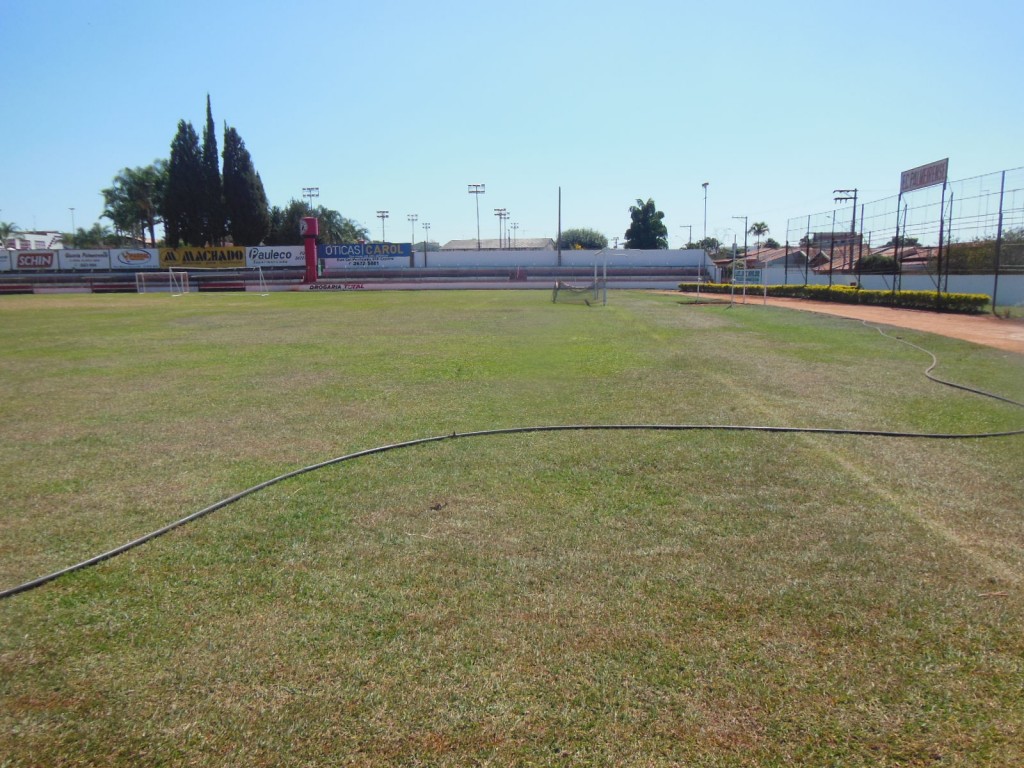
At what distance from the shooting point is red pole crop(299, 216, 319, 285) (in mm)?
59963

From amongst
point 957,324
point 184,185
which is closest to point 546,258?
point 184,185

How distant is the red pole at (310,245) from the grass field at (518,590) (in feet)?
181

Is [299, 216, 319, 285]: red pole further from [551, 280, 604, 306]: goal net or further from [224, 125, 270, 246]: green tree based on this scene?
[551, 280, 604, 306]: goal net

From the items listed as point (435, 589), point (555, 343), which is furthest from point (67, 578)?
point (555, 343)

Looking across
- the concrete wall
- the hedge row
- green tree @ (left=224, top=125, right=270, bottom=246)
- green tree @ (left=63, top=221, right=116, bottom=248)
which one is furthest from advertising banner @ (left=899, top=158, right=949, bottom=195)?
green tree @ (left=63, top=221, right=116, bottom=248)

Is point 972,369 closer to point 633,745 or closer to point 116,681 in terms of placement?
point 633,745

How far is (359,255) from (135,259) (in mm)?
21407

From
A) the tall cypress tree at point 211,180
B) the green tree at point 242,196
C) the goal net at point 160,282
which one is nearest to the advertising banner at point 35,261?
the goal net at point 160,282

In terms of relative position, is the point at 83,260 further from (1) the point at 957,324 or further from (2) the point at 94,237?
(1) the point at 957,324

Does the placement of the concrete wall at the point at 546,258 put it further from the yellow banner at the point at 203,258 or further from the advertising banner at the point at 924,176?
the advertising banner at the point at 924,176

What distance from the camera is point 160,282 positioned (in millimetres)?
61062

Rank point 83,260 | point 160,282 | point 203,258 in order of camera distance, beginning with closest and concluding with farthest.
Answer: point 160,282, point 83,260, point 203,258

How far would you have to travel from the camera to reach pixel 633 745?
7.97 feet

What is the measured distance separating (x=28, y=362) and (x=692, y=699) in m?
15.3
